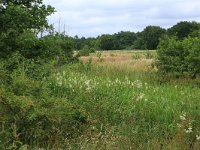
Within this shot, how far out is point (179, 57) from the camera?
22172 millimetres

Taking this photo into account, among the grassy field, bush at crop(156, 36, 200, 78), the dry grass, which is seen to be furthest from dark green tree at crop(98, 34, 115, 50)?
the grassy field

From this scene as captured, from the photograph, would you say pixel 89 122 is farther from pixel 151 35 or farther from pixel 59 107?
pixel 151 35

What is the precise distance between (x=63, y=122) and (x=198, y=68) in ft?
49.7

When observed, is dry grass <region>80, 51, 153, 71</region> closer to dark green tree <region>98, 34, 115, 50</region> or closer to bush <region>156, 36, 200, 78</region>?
bush <region>156, 36, 200, 78</region>

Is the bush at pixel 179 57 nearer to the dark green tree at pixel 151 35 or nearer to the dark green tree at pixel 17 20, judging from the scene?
the dark green tree at pixel 17 20

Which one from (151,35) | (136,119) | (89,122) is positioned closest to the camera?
(89,122)

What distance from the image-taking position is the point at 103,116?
7.39m

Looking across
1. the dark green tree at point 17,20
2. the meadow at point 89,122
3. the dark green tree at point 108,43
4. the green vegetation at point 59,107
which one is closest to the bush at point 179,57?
the green vegetation at point 59,107

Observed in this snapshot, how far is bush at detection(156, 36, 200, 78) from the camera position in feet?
67.5

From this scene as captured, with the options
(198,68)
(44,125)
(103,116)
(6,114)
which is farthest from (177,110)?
(198,68)

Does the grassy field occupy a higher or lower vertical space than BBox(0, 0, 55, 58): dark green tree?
lower

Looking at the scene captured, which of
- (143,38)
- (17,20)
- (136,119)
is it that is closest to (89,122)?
(136,119)

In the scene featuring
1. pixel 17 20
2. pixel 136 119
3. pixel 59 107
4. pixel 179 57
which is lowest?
pixel 136 119

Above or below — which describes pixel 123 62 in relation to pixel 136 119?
below
